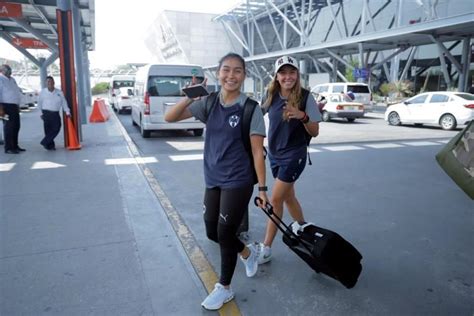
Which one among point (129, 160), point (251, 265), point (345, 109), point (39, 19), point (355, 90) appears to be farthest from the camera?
point (355, 90)

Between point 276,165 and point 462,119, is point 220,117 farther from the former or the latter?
point 462,119

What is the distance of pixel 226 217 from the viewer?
8.73 ft

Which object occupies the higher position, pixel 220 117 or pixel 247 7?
pixel 247 7

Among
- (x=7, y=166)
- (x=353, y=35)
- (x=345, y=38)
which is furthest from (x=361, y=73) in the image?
(x=7, y=166)

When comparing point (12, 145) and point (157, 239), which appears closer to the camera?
point (157, 239)

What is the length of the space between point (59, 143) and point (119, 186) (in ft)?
15.9

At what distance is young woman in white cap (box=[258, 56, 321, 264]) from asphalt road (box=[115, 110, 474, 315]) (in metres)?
Result: 0.56

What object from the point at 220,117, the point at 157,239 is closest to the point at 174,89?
the point at 157,239

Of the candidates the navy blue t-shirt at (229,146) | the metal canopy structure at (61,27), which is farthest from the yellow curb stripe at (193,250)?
the metal canopy structure at (61,27)

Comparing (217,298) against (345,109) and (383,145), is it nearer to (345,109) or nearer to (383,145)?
(383,145)

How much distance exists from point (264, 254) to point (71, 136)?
6.85 m

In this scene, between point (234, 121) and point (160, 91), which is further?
point (160, 91)

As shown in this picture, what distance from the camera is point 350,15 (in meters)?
32.9

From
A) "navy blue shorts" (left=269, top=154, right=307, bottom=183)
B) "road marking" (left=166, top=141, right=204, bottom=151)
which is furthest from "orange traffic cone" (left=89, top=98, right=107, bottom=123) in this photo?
"navy blue shorts" (left=269, top=154, right=307, bottom=183)
